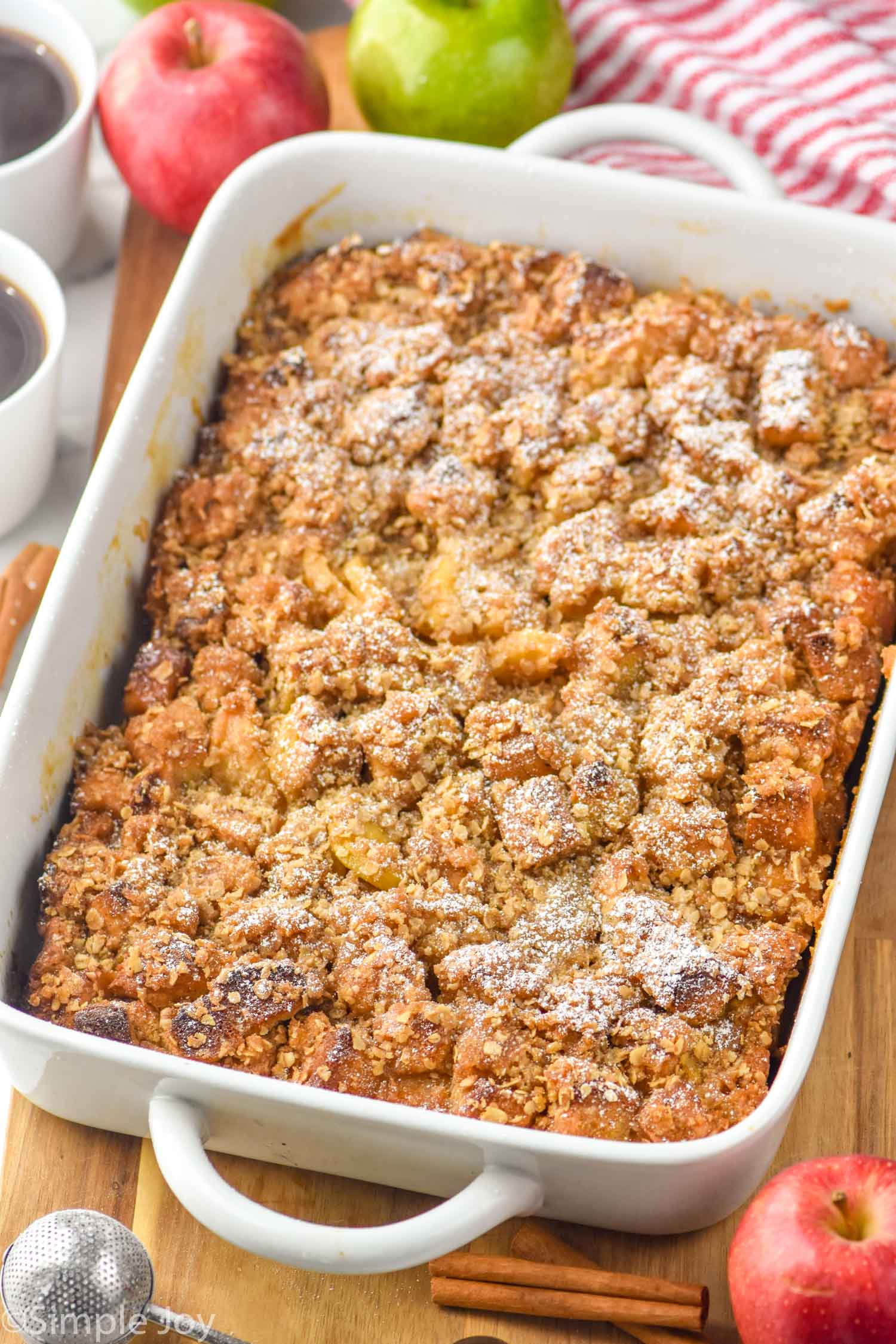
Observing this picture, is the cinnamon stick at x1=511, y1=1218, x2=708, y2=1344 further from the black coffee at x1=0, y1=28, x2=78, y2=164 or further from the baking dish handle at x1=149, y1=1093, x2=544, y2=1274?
the black coffee at x1=0, y1=28, x2=78, y2=164

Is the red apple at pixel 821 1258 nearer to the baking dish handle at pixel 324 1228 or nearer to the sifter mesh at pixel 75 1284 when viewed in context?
the baking dish handle at pixel 324 1228

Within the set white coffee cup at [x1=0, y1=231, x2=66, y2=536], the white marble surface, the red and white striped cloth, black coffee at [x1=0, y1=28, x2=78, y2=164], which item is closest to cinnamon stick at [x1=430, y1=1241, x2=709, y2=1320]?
the white marble surface

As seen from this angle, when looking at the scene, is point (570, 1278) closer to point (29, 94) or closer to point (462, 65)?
point (462, 65)

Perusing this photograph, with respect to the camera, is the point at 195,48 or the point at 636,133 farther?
the point at 195,48

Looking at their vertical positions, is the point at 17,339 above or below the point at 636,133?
below

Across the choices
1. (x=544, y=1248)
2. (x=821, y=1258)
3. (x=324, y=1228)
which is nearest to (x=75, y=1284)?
(x=324, y=1228)

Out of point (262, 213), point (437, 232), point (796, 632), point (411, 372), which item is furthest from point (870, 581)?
point (262, 213)
